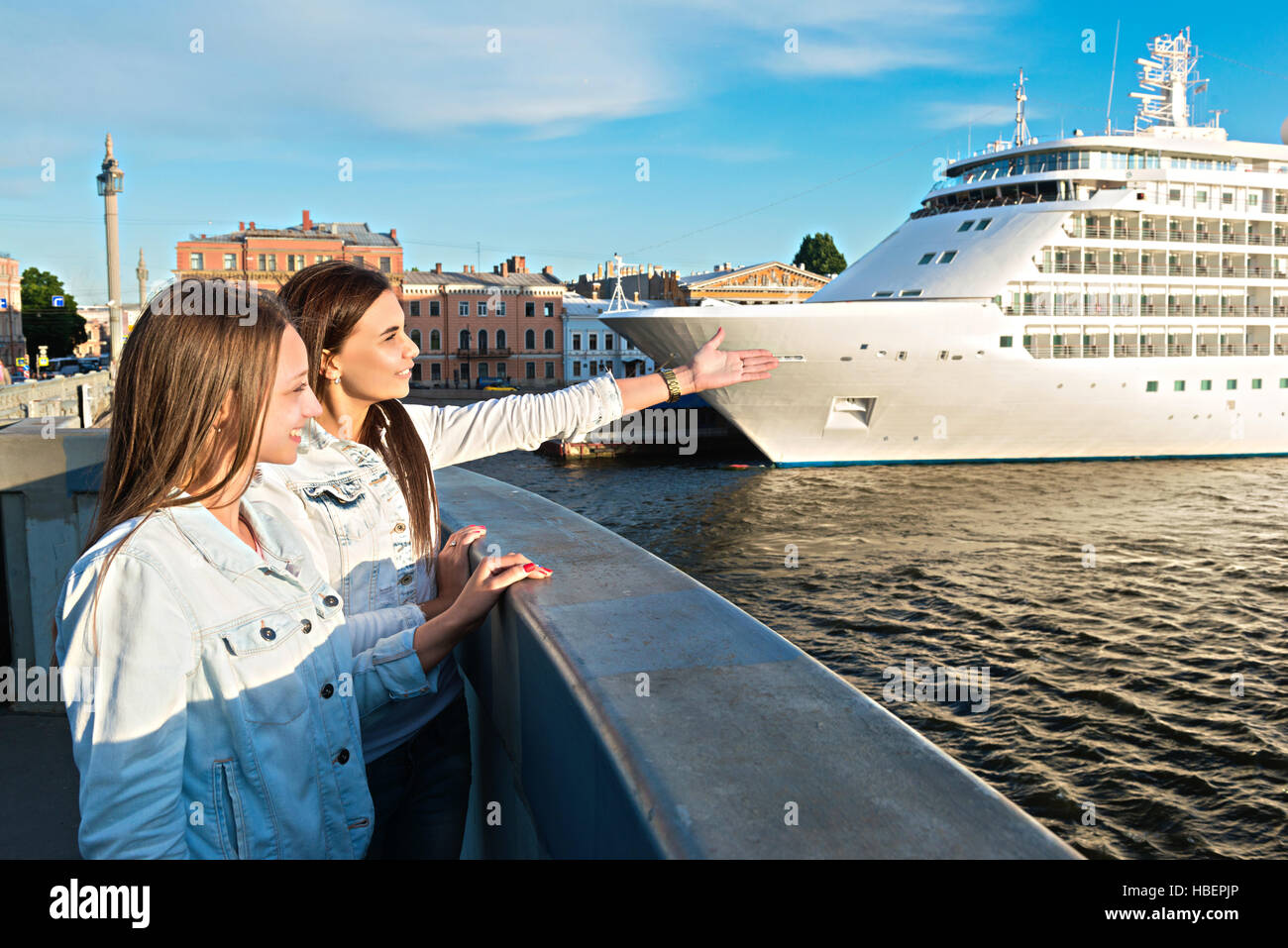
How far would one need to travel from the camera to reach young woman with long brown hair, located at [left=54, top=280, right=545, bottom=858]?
1.29 meters

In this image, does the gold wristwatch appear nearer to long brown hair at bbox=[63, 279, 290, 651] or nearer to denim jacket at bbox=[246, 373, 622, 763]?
denim jacket at bbox=[246, 373, 622, 763]

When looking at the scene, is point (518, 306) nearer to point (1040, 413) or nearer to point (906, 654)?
point (1040, 413)

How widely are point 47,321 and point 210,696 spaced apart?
249 ft

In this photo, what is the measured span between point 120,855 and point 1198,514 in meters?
21.4

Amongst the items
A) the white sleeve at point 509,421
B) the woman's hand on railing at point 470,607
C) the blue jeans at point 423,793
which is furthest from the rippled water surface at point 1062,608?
the woman's hand on railing at point 470,607

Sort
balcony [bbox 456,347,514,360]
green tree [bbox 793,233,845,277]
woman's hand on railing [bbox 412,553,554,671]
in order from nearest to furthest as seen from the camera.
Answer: woman's hand on railing [bbox 412,553,554,671]
balcony [bbox 456,347,514,360]
green tree [bbox 793,233,845,277]

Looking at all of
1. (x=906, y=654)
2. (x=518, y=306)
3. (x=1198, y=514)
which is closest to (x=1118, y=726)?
(x=906, y=654)

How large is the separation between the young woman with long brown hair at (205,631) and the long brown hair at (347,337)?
15.8 inches

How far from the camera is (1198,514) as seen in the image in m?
19.2

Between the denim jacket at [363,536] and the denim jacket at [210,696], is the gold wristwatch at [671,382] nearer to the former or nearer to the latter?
the denim jacket at [363,536]

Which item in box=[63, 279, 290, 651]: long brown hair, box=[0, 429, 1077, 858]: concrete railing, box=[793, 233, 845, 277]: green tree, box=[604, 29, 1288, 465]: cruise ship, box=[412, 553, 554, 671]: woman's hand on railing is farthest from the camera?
box=[793, 233, 845, 277]: green tree

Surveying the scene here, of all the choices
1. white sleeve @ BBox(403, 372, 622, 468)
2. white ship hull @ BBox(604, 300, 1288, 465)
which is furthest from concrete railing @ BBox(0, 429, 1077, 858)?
white ship hull @ BBox(604, 300, 1288, 465)

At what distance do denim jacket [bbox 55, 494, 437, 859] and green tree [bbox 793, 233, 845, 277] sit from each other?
71.7 meters

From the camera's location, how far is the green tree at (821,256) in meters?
71.0
